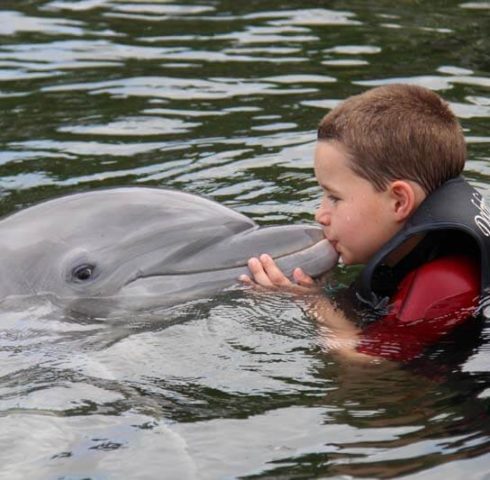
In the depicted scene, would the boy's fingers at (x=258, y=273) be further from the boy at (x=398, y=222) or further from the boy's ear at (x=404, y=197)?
the boy's ear at (x=404, y=197)

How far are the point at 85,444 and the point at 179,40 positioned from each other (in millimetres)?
9107

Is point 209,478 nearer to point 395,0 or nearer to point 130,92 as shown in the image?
point 130,92

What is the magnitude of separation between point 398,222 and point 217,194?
2829 millimetres

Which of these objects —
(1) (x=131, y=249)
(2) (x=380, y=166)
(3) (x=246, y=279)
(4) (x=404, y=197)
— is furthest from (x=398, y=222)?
(1) (x=131, y=249)

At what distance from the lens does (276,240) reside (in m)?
6.85

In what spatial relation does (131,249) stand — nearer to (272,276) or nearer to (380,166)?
(272,276)

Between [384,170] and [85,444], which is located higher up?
[384,170]

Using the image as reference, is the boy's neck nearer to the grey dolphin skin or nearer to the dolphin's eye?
the grey dolphin skin

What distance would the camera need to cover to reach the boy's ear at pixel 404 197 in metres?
6.66

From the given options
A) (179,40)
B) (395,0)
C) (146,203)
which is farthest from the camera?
(395,0)

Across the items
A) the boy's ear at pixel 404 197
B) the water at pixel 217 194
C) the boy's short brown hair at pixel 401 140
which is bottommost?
the water at pixel 217 194

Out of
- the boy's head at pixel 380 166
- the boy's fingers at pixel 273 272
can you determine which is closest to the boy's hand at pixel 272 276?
the boy's fingers at pixel 273 272

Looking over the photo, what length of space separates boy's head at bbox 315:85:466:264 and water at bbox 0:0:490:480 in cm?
53

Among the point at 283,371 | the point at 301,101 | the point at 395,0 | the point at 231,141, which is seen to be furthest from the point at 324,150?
the point at 395,0
